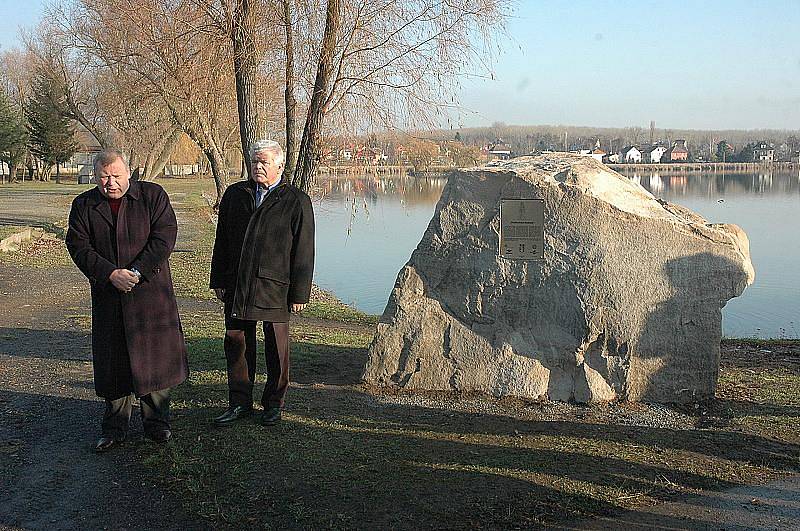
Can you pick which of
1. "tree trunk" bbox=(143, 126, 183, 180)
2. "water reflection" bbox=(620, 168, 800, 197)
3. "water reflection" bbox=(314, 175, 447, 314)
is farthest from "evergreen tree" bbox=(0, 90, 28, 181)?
"water reflection" bbox=(620, 168, 800, 197)

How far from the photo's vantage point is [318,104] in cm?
1212

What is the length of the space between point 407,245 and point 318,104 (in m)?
15.2

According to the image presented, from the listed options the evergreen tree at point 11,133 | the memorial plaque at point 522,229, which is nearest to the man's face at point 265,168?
the memorial plaque at point 522,229

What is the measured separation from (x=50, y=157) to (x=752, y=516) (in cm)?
6383

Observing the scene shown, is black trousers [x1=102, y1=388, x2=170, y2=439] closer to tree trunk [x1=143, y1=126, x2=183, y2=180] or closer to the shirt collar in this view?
the shirt collar

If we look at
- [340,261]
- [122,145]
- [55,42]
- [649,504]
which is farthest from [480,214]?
[122,145]

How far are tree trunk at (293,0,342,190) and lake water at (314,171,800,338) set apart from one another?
1.03m

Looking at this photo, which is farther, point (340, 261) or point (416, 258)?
point (340, 261)

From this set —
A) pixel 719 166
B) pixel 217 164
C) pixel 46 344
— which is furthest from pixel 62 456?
pixel 719 166

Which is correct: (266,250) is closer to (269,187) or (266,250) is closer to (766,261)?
(269,187)

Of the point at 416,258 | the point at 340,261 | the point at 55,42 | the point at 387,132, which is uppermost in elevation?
the point at 55,42

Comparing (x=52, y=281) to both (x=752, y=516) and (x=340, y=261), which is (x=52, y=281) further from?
(x=752, y=516)

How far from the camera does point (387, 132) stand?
12484mm

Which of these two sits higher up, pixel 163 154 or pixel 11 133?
pixel 11 133
